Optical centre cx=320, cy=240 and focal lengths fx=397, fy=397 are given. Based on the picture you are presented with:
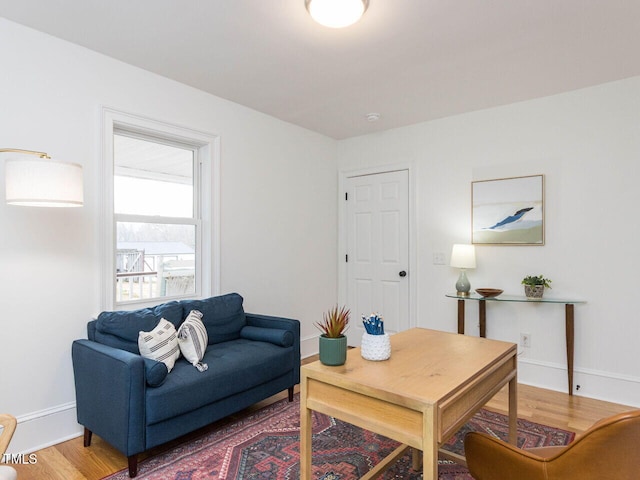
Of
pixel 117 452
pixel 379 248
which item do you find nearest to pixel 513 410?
pixel 117 452

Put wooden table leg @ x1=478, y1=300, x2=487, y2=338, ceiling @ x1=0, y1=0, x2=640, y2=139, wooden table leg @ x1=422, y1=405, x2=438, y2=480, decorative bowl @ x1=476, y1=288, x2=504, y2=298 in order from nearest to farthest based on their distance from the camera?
wooden table leg @ x1=422, y1=405, x2=438, y2=480, ceiling @ x1=0, y1=0, x2=640, y2=139, decorative bowl @ x1=476, y1=288, x2=504, y2=298, wooden table leg @ x1=478, y1=300, x2=487, y2=338

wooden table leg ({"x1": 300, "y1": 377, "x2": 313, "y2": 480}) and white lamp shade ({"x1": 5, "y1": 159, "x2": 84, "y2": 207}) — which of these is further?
white lamp shade ({"x1": 5, "y1": 159, "x2": 84, "y2": 207})

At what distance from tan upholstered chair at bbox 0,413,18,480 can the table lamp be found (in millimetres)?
3304

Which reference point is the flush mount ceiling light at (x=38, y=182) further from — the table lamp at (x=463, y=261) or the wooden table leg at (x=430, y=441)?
the table lamp at (x=463, y=261)

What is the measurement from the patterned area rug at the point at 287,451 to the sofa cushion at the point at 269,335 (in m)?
0.52

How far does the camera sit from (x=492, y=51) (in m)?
Result: 2.71

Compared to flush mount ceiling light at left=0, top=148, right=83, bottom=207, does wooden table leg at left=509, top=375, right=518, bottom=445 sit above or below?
below

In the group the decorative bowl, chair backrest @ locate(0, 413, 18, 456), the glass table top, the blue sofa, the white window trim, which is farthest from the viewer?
the decorative bowl

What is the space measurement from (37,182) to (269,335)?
183 cm

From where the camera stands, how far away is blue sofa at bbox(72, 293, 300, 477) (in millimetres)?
2125

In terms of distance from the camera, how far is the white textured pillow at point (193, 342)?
2.56m

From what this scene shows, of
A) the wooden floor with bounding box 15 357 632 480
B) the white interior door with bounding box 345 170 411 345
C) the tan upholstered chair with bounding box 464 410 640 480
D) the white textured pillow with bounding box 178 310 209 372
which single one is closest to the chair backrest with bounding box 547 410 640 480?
the tan upholstered chair with bounding box 464 410 640 480

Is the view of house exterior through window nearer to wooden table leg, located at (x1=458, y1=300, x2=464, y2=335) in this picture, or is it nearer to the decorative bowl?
wooden table leg, located at (x1=458, y1=300, x2=464, y2=335)

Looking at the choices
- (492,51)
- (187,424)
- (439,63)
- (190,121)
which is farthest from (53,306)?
(492,51)
